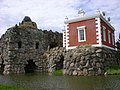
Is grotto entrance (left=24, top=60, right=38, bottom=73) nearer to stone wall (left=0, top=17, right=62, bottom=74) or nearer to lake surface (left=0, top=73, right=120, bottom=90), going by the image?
stone wall (left=0, top=17, right=62, bottom=74)

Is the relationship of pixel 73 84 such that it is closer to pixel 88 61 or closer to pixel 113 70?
pixel 88 61

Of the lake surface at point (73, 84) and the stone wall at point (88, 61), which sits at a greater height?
the stone wall at point (88, 61)

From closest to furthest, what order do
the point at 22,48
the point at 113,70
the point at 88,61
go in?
the point at 113,70 < the point at 88,61 < the point at 22,48

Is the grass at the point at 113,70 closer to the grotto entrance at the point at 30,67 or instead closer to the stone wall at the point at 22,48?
the stone wall at the point at 22,48

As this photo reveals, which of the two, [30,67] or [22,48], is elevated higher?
[22,48]

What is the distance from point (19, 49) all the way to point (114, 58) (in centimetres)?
1496

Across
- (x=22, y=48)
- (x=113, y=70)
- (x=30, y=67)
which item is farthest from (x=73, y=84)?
(x=30, y=67)

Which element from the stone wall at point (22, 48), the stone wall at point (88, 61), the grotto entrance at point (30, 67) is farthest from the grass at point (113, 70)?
the grotto entrance at point (30, 67)

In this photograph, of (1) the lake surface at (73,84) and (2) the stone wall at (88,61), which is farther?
(2) the stone wall at (88,61)

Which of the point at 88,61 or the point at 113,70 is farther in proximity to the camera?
the point at 88,61

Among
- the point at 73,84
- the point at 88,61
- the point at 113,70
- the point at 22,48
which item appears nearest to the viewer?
the point at 73,84

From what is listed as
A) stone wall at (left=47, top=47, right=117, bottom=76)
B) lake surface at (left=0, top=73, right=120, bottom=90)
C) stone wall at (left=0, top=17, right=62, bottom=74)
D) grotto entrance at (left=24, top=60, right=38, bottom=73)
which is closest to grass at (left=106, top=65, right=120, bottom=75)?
stone wall at (left=47, top=47, right=117, bottom=76)

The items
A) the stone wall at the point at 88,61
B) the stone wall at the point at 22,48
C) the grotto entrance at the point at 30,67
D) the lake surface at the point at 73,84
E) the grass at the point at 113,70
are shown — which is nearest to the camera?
the lake surface at the point at 73,84

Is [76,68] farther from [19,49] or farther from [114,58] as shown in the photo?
[19,49]
